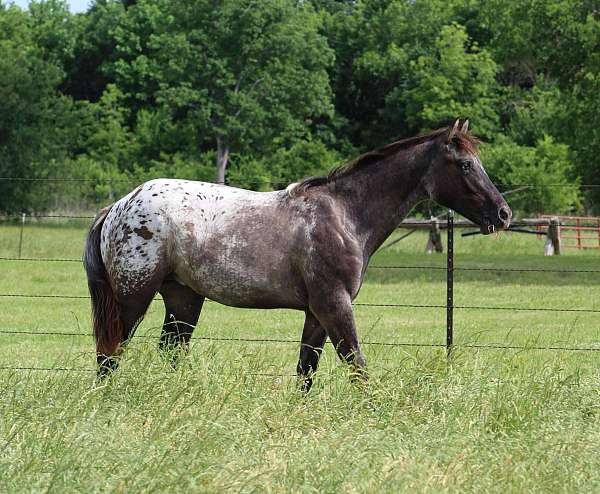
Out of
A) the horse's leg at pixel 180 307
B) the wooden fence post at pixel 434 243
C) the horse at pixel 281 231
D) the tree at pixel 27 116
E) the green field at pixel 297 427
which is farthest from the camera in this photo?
the tree at pixel 27 116

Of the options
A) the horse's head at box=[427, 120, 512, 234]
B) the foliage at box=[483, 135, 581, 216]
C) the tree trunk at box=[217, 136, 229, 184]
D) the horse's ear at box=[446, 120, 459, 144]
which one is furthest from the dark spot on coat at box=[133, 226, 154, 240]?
the tree trunk at box=[217, 136, 229, 184]

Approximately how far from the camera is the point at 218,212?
775 centimetres

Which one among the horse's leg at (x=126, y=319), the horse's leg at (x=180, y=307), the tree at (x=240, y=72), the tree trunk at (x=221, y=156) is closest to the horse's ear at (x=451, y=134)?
the horse's leg at (x=180, y=307)

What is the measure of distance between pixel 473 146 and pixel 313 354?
1758 mm

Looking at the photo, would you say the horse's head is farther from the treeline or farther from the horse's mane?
the treeline

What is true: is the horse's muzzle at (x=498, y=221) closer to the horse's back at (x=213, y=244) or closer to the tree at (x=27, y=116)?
the horse's back at (x=213, y=244)

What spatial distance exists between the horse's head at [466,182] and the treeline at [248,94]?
30.2 meters

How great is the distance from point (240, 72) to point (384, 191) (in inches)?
1793

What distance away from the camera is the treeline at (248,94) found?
45906 millimetres

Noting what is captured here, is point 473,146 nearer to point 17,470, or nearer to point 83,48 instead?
point 17,470

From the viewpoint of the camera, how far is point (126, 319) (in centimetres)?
787

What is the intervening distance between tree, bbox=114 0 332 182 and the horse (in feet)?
138

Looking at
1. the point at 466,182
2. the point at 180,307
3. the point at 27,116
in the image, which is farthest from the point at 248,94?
the point at 466,182

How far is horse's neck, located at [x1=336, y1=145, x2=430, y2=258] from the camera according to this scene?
7781 mm
